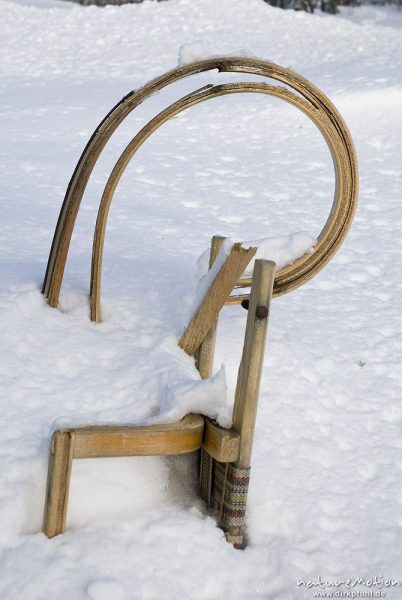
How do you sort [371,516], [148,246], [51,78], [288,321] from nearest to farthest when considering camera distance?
[371,516] → [288,321] → [148,246] → [51,78]

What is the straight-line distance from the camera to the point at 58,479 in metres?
1.72

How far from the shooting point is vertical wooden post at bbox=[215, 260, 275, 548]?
5.82 ft

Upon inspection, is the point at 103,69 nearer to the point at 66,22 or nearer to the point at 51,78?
the point at 51,78

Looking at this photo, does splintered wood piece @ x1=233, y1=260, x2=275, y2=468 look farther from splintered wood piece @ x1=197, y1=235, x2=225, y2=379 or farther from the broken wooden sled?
→ splintered wood piece @ x1=197, y1=235, x2=225, y2=379

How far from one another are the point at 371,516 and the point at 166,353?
71cm

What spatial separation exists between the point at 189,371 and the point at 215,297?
222 mm

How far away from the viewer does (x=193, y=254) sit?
10.4 feet

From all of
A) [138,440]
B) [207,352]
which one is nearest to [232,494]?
[138,440]

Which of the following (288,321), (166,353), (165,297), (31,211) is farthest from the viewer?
(31,211)

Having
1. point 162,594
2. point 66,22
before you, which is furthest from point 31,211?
point 66,22

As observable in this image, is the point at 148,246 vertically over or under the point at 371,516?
over

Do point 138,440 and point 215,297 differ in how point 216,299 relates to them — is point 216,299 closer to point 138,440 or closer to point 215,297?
point 215,297

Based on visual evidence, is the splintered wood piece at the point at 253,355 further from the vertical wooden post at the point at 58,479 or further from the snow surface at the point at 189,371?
the vertical wooden post at the point at 58,479

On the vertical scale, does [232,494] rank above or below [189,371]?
below
